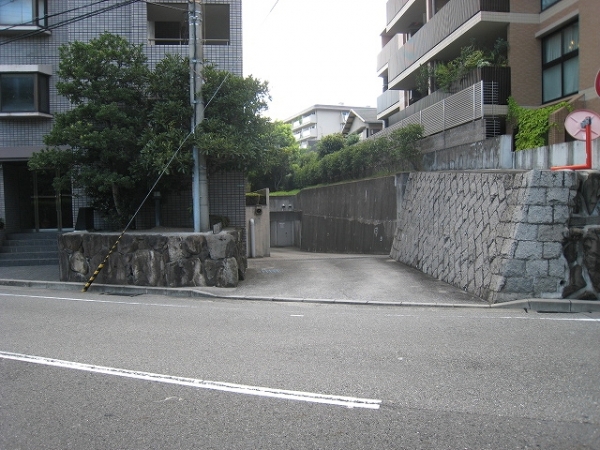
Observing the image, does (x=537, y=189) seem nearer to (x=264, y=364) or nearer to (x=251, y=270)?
(x=264, y=364)

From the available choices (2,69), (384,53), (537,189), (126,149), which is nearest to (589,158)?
(537,189)

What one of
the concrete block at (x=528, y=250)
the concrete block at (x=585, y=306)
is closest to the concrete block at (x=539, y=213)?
the concrete block at (x=528, y=250)

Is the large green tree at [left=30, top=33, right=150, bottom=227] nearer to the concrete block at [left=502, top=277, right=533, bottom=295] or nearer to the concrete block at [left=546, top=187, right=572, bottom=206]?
the concrete block at [left=502, top=277, right=533, bottom=295]

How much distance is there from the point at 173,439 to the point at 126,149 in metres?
10.8

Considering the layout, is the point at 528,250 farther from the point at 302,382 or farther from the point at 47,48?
the point at 47,48

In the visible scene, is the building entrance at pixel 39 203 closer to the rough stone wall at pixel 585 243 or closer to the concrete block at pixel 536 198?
the concrete block at pixel 536 198

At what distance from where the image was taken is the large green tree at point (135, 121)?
12883 mm

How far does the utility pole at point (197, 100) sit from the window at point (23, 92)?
6399 mm

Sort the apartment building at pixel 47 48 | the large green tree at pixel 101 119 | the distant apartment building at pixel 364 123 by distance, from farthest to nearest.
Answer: the distant apartment building at pixel 364 123 < the apartment building at pixel 47 48 < the large green tree at pixel 101 119

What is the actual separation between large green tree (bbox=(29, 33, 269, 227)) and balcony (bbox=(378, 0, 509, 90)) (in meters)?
9.02

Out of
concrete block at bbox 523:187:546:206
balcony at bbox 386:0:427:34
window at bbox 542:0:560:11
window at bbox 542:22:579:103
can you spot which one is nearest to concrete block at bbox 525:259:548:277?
concrete block at bbox 523:187:546:206

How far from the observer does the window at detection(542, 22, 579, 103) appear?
15.8 metres

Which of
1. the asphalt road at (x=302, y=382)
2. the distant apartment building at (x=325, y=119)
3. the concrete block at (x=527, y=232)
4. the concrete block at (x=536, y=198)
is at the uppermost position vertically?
the distant apartment building at (x=325, y=119)

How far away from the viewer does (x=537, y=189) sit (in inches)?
383
